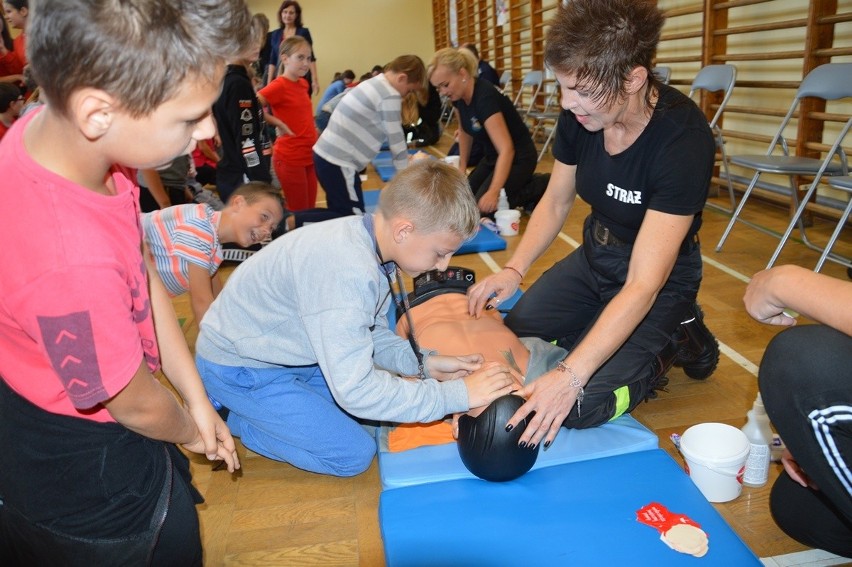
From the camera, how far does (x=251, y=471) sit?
2.05m

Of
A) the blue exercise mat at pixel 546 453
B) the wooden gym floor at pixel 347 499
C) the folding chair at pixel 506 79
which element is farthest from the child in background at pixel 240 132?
the folding chair at pixel 506 79

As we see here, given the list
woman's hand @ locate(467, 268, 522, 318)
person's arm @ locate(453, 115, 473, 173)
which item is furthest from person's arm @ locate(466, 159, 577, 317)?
person's arm @ locate(453, 115, 473, 173)

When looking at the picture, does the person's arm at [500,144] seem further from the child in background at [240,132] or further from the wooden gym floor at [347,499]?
the wooden gym floor at [347,499]

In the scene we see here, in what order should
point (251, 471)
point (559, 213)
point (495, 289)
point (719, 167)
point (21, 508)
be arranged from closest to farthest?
1. point (21, 508)
2. point (251, 471)
3. point (495, 289)
4. point (559, 213)
5. point (719, 167)

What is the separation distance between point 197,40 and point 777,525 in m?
1.69

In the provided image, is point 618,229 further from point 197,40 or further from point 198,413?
point 197,40

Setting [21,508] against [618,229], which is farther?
[618,229]

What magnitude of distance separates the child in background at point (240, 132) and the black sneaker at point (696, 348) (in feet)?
8.92

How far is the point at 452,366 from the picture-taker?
191 centimetres

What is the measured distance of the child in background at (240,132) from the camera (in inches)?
147

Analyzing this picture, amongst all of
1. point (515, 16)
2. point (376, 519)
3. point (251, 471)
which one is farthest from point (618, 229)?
point (515, 16)

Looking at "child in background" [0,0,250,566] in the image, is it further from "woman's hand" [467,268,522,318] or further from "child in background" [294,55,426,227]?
"child in background" [294,55,426,227]

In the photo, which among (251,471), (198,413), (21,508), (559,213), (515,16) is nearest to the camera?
(21,508)

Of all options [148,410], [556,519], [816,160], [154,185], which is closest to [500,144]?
[816,160]
